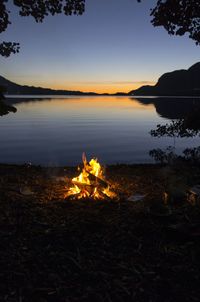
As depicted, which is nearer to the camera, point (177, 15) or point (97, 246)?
point (97, 246)

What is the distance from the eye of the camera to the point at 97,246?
7.20 m

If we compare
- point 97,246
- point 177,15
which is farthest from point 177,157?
point 97,246

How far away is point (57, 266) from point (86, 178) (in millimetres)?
4127

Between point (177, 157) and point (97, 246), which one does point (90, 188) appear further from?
point (177, 157)

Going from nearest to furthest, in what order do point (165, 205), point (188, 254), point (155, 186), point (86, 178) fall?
point (188, 254) < point (165, 205) < point (86, 178) < point (155, 186)

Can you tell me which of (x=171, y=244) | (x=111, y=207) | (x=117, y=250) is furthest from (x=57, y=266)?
(x=111, y=207)

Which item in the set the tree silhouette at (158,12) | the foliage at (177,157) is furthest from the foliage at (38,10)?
the foliage at (177,157)

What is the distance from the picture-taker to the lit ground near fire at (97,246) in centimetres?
581

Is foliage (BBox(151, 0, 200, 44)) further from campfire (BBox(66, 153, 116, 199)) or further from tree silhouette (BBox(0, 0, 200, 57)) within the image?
campfire (BBox(66, 153, 116, 199))

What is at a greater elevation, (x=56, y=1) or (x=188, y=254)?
(x=56, y=1)

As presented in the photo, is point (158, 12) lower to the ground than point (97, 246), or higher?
higher

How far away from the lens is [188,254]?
6973 mm

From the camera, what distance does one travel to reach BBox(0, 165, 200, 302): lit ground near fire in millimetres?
5807

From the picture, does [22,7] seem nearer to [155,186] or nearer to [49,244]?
[155,186]
